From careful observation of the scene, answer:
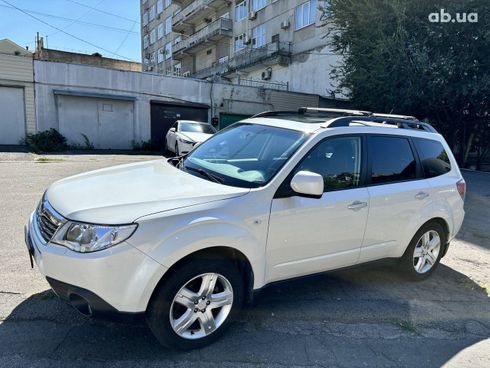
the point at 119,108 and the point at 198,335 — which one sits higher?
the point at 119,108

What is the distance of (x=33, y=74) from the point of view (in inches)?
619

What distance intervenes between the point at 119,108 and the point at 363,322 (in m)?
16.9

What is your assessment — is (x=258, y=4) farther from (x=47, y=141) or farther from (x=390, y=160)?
(x=390, y=160)

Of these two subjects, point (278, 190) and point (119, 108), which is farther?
point (119, 108)

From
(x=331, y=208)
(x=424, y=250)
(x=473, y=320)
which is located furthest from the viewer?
(x=424, y=250)

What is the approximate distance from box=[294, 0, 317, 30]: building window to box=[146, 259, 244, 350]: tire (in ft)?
82.3

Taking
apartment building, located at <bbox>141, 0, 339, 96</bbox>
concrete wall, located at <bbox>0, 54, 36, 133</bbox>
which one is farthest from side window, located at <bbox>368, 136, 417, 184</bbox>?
concrete wall, located at <bbox>0, 54, 36, 133</bbox>

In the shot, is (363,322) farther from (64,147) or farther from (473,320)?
(64,147)

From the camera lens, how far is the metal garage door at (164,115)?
61.3ft

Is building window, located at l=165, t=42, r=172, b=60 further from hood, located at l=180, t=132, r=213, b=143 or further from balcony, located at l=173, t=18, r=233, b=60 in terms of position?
hood, located at l=180, t=132, r=213, b=143

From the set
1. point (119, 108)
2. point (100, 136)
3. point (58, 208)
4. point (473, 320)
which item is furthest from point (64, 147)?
point (473, 320)

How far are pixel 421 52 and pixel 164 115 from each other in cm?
1190

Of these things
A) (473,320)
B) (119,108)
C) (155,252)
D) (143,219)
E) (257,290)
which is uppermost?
(119,108)

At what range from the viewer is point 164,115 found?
18.9 metres
